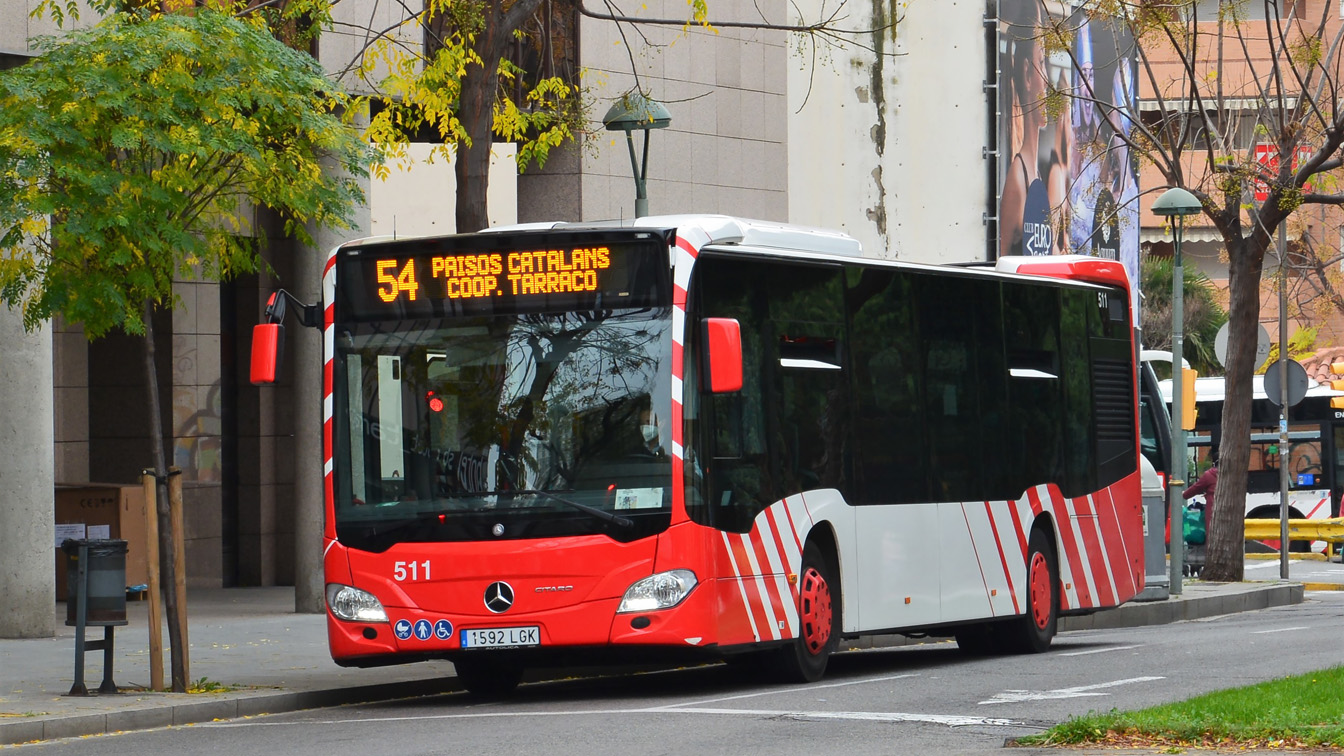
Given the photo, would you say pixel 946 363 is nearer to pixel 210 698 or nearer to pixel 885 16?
pixel 210 698

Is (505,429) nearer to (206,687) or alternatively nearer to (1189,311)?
(206,687)

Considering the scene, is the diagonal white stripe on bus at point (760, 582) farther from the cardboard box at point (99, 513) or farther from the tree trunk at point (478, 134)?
the cardboard box at point (99, 513)

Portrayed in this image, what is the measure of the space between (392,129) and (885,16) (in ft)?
55.0

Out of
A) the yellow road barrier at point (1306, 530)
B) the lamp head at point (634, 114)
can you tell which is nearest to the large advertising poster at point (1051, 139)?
the yellow road barrier at point (1306, 530)

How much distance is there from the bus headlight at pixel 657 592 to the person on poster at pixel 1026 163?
22.9m

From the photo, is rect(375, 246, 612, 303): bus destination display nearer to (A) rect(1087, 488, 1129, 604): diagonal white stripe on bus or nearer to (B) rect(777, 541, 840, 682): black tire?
(B) rect(777, 541, 840, 682): black tire

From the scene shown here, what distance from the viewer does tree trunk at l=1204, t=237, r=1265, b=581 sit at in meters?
26.3

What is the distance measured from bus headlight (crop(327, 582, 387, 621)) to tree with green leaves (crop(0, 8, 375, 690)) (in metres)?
1.15

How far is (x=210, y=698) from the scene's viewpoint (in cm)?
1309

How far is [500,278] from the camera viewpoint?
43.1 ft

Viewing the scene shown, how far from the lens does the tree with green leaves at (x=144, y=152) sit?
42.9ft

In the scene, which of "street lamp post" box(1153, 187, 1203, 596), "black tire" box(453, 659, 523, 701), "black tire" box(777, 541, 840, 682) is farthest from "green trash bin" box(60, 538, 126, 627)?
"street lamp post" box(1153, 187, 1203, 596)

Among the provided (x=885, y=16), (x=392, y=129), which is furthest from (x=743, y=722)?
(x=885, y=16)

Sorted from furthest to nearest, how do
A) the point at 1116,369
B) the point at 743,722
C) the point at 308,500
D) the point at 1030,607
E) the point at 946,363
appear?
the point at 308,500, the point at 1116,369, the point at 1030,607, the point at 946,363, the point at 743,722
